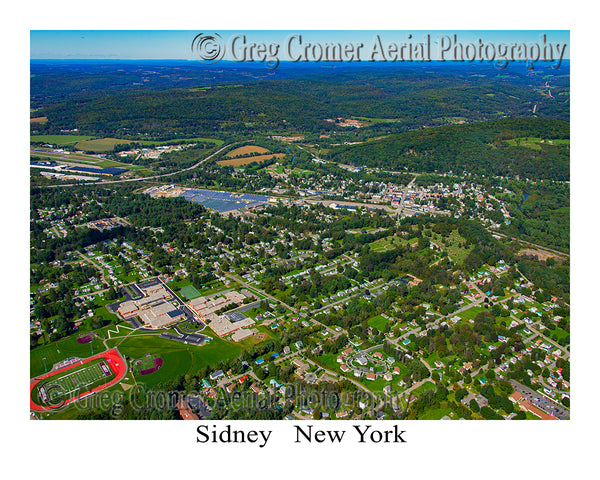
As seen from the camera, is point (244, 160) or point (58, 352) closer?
point (58, 352)

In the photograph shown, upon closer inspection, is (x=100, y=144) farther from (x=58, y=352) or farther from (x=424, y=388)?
(x=424, y=388)

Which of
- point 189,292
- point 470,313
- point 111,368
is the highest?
point 189,292

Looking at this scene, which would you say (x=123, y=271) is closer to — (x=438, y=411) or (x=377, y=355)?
(x=377, y=355)

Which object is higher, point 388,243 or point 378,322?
point 388,243

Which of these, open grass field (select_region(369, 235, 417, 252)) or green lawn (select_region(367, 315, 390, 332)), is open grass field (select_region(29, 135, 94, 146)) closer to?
open grass field (select_region(369, 235, 417, 252))

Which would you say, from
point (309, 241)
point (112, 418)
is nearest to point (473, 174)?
point (309, 241)

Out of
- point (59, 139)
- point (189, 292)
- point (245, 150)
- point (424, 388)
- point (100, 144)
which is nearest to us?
point (424, 388)

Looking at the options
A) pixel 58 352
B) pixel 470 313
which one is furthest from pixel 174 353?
pixel 470 313

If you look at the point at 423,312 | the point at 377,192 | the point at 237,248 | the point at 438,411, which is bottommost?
the point at 438,411
